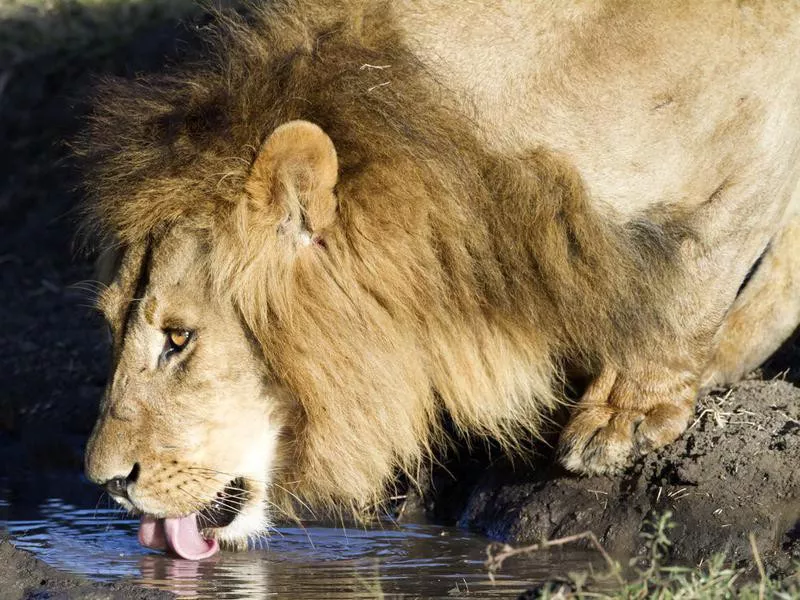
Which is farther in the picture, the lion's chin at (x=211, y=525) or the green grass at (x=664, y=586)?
the lion's chin at (x=211, y=525)

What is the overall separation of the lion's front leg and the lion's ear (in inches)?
43.3

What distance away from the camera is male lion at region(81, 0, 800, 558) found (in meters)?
4.00

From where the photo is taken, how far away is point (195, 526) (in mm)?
4426

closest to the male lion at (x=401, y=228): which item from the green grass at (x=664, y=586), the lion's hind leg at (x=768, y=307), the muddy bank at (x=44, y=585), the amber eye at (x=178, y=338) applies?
the amber eye at (x=178, y=338)

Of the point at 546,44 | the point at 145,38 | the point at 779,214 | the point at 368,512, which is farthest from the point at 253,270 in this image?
the point at 145,38

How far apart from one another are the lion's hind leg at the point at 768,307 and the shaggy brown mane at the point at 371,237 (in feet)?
3.07

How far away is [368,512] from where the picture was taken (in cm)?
507

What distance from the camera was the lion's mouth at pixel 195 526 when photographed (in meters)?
4.35

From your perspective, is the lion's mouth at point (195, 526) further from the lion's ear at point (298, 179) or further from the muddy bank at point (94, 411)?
the lion's ear at point (298, 179)

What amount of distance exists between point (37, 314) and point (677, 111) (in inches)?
158

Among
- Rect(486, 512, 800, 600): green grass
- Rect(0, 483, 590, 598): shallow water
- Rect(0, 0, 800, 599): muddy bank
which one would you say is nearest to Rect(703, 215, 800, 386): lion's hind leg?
Rect(0, 0, 800, 599): muddy bank

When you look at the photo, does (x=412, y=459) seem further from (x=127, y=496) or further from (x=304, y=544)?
(x=127, y=496)

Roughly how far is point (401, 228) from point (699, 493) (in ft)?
4.03

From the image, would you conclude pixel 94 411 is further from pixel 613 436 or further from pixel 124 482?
pixel 613 436
